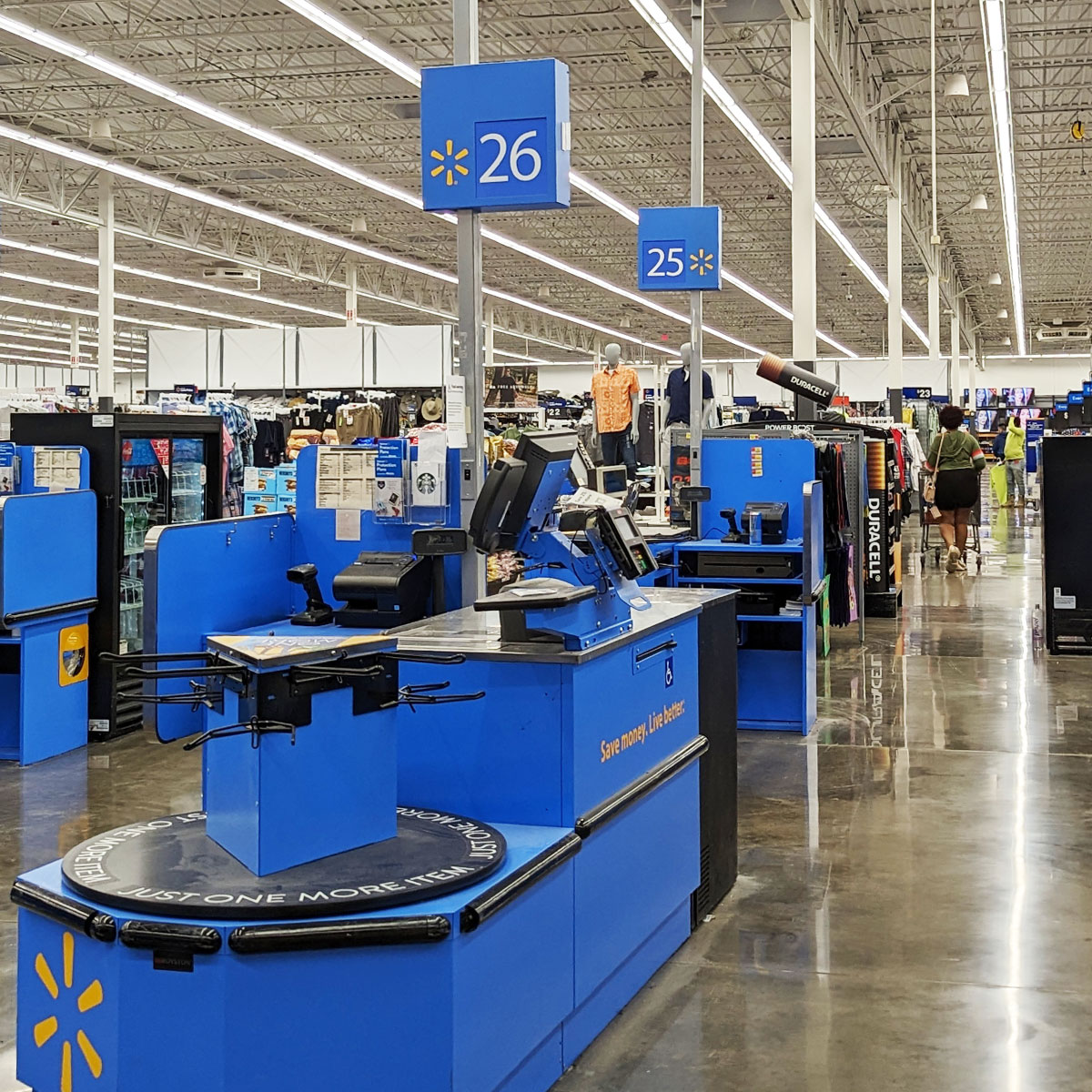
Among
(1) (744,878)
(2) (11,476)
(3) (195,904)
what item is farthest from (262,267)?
(3) (195,904)

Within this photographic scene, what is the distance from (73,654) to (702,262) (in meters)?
4.09

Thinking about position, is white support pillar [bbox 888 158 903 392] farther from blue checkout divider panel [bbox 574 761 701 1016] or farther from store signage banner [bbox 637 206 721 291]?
blue checkout divider panel [bbox 574 761 701 1016]

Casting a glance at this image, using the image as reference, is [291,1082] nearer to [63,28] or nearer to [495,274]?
[63,28]

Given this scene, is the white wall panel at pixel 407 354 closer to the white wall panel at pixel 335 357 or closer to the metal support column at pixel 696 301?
the white wall panel at pixel 335 357

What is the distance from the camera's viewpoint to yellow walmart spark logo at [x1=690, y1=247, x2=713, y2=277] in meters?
7.88

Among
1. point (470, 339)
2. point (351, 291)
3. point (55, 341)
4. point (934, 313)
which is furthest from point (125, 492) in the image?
point (55, 341)

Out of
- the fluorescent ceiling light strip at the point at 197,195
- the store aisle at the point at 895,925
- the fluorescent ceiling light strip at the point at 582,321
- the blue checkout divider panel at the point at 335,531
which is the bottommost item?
the store aisle at the point at 895,925

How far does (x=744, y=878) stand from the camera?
14.3 ft

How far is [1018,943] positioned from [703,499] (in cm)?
349

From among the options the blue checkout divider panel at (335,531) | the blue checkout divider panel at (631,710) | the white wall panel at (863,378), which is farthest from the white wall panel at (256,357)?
the white wall panel at (863,378)

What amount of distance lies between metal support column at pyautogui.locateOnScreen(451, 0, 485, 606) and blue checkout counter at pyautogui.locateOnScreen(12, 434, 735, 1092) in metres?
0.74

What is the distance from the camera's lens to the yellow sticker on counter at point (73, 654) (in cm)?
643

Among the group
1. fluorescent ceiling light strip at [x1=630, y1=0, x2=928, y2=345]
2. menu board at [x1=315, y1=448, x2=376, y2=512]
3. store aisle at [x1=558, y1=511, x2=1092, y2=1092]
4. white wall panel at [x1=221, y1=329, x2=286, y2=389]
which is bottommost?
store aisle at [x1=558, y1=511, x2=1092, y2=1092]

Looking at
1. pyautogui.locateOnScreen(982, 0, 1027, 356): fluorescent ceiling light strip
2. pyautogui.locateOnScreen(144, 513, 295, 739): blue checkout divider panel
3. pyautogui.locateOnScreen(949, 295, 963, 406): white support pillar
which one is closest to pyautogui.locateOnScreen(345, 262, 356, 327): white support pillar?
pyautogui.locateOnScreen(982, 0, 1027, 356): fluorescent ceiling light strip
